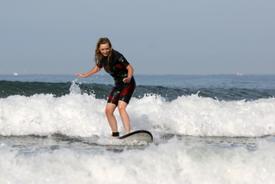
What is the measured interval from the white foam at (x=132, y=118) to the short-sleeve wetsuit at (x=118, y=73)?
1559mm

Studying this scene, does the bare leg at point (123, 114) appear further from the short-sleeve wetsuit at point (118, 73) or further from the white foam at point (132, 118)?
the white foam at point (132, 118)

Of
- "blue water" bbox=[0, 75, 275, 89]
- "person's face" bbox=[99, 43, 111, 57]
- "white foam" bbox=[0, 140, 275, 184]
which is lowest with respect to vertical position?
"white foam" bbox=[0, 140, 275, 184]

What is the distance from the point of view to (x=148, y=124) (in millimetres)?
12164

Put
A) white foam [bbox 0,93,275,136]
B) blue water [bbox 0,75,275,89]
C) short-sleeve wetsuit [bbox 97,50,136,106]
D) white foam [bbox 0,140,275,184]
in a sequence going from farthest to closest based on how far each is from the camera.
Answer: blue water [bbox 0,75,275,89] → white foam [bbox 0,93,275,136] → short-sleeve wetsuit [bbox 97,50,136,106] → white foam [bbox 0,140,275,184]

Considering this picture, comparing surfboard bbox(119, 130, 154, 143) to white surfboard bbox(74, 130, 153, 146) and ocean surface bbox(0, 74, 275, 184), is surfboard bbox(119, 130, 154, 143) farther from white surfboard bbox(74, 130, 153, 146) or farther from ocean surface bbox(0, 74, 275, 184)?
ocean surface bbox(0, 74, 275, 184)

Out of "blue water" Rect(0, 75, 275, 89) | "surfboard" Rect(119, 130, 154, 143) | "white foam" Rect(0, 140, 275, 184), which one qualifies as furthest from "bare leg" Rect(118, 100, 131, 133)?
"blue water" Rect(0, 75, 275, 89)

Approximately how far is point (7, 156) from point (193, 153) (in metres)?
2.35

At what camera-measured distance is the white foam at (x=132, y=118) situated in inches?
453

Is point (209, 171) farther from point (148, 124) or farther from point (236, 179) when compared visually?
point (148, 124)

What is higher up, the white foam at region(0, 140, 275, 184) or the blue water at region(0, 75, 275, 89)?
the blue water at region(0, 75, 275, 89)

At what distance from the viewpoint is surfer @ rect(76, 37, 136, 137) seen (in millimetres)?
9602

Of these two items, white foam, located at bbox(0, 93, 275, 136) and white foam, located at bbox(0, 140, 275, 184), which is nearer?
white foam, located at bbox(0, 140, 275, 184)

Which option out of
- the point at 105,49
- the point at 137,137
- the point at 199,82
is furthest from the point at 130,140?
the point at 199,82

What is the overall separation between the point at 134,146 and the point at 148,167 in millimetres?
2383
